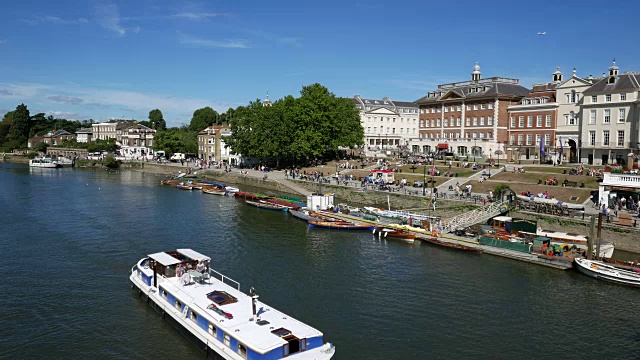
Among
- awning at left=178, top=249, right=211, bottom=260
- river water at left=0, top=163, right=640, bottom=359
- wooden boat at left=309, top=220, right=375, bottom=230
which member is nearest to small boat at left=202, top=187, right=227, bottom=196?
river water at left=0, top=163, right=640, bottom=359

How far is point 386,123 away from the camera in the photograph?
414ft

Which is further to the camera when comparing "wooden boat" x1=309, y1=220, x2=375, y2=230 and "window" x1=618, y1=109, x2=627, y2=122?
"window" x1=618, y1=109, x2=627, y2=122

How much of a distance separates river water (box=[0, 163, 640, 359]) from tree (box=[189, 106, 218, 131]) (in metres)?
137

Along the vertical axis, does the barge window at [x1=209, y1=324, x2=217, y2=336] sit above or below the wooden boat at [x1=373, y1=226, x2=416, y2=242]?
below

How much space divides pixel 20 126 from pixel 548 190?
19937cm

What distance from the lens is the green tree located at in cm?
19200

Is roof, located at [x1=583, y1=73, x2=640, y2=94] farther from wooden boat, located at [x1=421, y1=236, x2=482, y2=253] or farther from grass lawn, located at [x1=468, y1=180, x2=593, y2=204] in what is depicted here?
wooden boat, located at [x1=421, y1=236, x2=482, y2=253]

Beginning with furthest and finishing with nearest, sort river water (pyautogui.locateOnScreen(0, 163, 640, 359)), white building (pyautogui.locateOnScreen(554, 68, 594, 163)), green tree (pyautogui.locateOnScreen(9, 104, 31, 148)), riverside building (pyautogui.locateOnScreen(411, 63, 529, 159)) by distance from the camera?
green tree (pyautogui.locateOnScreen(9, 104, 31, 148)), riverside building (pyautogui.locateOnScreen(411, 63, 529, 159)), white building (pyautogui.locateOnScreen(554, 68, 594, 163)), river water (pyautogui.locateOnScreen(0, 163, 640, 359))

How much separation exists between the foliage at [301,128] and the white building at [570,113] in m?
39.6

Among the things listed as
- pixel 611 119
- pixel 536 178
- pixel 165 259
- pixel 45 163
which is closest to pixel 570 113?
pixel 611 119

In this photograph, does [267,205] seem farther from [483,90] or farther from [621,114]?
[483,90]

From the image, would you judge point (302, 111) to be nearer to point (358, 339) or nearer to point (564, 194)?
point (564, 194)

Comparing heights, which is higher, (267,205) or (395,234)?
(267,205)

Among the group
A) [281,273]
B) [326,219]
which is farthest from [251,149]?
[281,273]
